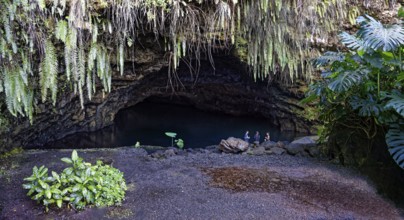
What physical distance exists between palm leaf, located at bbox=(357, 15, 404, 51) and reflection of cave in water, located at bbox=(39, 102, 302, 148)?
219 inches

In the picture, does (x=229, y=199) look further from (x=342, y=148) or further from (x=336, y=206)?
(x=342, y=148)

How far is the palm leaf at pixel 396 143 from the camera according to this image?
4.44 metres

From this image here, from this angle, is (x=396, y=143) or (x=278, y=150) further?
(x=278, y=150)

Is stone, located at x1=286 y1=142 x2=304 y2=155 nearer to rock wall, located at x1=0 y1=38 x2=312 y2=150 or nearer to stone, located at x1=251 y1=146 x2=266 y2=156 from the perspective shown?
stone, located at x1=251 y1=146 x2=266 y2=156

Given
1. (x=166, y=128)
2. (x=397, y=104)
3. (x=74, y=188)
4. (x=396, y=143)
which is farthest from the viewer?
(x=166, y=128)

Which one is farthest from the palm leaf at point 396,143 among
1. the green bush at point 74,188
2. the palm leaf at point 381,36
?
the green bush at point 74,188

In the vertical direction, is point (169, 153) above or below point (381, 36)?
below

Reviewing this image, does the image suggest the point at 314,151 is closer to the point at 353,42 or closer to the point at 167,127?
the point at 353,42

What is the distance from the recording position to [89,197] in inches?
155

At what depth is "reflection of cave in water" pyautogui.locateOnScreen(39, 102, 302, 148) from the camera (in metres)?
9.42

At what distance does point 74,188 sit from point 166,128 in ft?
24.8

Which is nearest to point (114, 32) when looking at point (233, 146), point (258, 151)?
point (233, 146)

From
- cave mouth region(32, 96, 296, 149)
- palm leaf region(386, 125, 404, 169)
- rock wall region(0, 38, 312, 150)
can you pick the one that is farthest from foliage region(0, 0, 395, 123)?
palm leaf region(386, 125, 404, 169)

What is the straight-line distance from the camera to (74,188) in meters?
3.86
